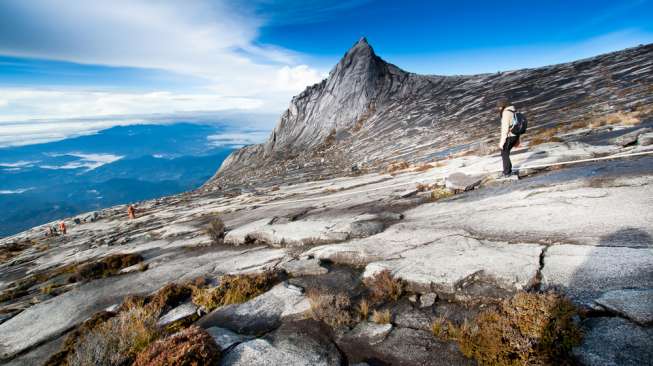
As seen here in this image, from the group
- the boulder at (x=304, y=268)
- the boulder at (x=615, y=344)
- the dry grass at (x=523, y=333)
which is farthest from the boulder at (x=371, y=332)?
the boulder at (x=615, y=344)

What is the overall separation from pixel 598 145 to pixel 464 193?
8.62 metres

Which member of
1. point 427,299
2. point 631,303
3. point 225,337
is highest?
point 631,303

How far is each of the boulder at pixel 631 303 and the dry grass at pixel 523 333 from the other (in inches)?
29.1

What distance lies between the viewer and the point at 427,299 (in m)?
7.75

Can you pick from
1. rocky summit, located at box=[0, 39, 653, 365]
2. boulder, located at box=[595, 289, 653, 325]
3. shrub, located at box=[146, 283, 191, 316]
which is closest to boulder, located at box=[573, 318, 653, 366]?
rocky summit, located at box=[0, 39, 653, 365]

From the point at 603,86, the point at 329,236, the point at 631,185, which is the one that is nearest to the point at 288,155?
the point at 603,86

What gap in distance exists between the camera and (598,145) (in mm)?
16625

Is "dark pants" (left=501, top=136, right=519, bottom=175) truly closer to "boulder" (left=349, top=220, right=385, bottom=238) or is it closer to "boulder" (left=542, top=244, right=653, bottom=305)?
"boulder" (left=349, top=220, right=385, bottom=238)

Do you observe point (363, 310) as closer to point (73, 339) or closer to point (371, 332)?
point (371, 332)

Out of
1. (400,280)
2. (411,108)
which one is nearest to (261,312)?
(400,280)

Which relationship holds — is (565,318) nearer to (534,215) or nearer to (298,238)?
(534,215)

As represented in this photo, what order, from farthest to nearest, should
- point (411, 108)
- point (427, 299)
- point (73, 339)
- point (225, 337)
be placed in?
1. point (411, 108)
2. point (73, 339)
3. point (427, 299)
4. point (225, 337)

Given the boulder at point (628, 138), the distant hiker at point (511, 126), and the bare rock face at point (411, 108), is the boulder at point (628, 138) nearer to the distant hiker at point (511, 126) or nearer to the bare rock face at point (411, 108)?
the distant hiker at point (511, 126)

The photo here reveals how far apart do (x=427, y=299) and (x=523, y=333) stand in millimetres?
2384
